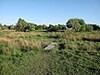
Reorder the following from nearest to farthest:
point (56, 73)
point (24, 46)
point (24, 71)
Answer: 1. point (56, 73)
2. point (24, 71)
3. point (24, 46)

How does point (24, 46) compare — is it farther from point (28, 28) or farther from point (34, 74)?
point (28, 28)

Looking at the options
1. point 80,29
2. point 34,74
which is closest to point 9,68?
point 34,74

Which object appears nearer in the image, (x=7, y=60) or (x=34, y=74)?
(x=34, y=74)

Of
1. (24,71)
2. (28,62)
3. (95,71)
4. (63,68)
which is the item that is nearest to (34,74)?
(24,71)

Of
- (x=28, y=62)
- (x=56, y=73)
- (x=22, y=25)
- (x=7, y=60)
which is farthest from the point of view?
(x=22, y=25)

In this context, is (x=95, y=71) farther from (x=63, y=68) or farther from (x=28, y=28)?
(x=28, y=28)

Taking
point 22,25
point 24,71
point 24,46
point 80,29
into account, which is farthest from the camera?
point 22,25

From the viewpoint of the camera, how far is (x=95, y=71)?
661cm

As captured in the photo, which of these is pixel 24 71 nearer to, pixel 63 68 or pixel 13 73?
pixel 13 73

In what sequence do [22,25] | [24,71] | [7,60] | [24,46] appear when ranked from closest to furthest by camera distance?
[24,71] → [7,60] → [24,46] → [22,25]

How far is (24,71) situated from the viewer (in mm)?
6996

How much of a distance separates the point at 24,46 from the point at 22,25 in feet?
123

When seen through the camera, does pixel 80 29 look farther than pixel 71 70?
Yes

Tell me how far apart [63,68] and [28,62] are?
203cm
